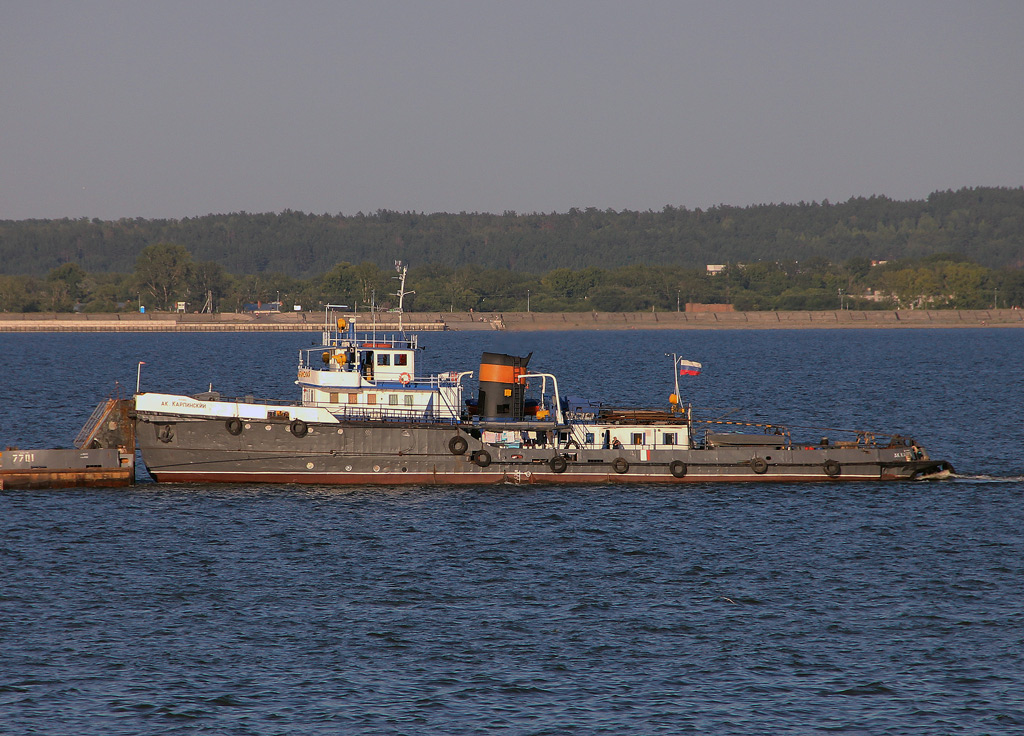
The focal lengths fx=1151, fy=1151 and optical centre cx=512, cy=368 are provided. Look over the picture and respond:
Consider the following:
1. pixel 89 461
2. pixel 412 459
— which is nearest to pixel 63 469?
pixel 89 461

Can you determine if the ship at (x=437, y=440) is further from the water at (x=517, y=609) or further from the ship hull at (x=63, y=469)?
the ship hull at (x=63, y=469)

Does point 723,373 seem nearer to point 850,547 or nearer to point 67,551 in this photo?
point 850,547

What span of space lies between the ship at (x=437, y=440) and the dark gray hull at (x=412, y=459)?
39mm

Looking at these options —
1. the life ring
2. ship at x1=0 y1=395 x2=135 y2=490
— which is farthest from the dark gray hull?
ship at x1=0 y1=395 x2=135 y2=490

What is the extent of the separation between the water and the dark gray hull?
2.68 ft

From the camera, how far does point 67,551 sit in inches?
1340

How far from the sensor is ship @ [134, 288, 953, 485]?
42.9 metres

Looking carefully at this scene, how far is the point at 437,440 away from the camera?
143ft

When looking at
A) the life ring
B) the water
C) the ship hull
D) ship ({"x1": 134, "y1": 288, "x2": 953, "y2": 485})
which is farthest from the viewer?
the life ring

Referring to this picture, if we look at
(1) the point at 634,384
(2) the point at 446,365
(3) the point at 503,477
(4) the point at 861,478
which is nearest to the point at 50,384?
(2) the point at 446,365

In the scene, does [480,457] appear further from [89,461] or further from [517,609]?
[517,609]

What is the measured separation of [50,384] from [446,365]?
3484 centimetres

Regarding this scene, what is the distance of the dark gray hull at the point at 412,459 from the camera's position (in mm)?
42969

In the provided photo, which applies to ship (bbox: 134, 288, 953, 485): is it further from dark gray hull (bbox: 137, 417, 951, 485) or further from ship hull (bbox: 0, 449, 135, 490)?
ship hull (bbox: 0, 449, 135, 490)
